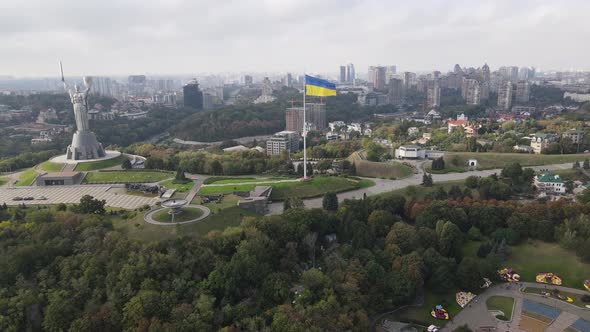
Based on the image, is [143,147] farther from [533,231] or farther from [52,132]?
[533,231]

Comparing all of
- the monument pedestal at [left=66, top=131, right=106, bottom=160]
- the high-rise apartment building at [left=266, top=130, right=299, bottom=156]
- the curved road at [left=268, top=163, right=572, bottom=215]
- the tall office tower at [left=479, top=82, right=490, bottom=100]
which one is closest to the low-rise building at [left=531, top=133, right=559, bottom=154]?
the curved road at [left=268, top=163, right=572, bottom=215]

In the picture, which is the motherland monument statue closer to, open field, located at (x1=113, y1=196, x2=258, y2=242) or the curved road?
open field, located at (x1=113, y1=196, x2=258, y2=242)

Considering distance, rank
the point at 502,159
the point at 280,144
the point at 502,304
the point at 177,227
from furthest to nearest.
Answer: the point at 280,144, the point at 502,159, the point at 177,227, the point at 502,304

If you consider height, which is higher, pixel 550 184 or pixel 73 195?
pixel 550 184

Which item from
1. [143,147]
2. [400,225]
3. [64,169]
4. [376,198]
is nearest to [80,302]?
[400,225]

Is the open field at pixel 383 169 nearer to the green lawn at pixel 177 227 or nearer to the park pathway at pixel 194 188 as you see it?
the park pathway at pixel 194 188

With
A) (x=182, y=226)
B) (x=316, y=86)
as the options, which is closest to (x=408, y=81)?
(x=316, y=86)

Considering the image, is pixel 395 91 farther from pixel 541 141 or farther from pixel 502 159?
pixel 502 159

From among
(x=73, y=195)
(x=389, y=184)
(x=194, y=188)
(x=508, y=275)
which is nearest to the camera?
Answer: (x=508, y=275)
